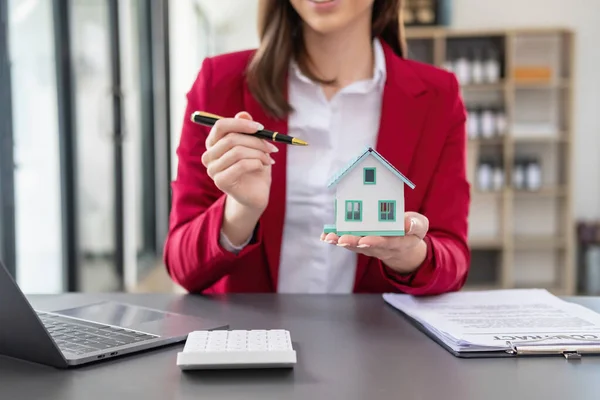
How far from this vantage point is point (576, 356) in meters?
0.69

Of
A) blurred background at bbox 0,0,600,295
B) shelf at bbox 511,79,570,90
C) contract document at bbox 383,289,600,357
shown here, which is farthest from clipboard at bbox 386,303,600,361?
shelf at bbox 511,79,570,90

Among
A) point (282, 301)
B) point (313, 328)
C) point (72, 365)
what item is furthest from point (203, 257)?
point (72, 365)

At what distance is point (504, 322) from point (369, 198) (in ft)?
0.74

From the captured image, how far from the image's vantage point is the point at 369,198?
2.62 ft

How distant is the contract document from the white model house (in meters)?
0.14

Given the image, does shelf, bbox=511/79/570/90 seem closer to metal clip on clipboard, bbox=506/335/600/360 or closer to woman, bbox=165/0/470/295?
woman, bbox=165/0/470/295

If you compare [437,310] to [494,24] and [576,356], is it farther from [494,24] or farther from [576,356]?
[494,24]

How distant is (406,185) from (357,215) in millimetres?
73

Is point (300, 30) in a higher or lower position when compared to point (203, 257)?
higher

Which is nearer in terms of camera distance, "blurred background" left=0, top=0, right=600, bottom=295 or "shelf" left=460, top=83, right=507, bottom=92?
"blurred background" left=0, top=0, right=600, bottom=295

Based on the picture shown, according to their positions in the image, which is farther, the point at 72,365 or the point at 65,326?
the point at 65,326

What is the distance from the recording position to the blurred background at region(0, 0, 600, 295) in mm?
2525

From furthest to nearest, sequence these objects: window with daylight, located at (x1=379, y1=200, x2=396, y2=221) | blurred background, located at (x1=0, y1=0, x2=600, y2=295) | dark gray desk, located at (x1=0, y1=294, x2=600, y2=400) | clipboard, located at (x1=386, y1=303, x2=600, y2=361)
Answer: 1. blurred background, located at (x1=0, y1=0, x2=600, y2=295)
2. window with daylight, located at (x1=379, y1=200, x2=396, y2=221)
3. clipboard, located at (x1=386, y1=303, x2=600, y2=361)
4. dark gray desk, located at (x1=0, y1=294, x2=600, y2=400)

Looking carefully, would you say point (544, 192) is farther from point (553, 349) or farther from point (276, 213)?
point (553, 349)
